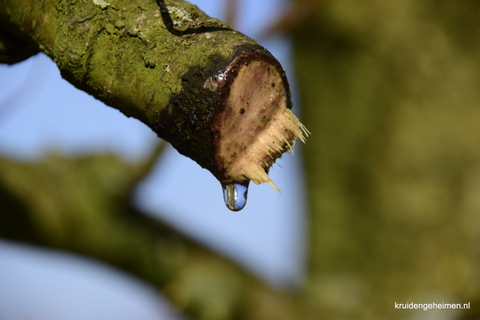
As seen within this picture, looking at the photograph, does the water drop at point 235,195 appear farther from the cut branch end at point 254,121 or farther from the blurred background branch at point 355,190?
the blurred background branch at point 355,190

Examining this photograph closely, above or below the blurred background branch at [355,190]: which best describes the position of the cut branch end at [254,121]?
below

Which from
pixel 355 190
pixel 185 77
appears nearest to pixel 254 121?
pixel 185 77

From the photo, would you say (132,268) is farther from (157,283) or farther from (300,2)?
(300,2)

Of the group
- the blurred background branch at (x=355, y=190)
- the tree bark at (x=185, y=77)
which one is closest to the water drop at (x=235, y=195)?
the tree bark at (x=185, y=77)

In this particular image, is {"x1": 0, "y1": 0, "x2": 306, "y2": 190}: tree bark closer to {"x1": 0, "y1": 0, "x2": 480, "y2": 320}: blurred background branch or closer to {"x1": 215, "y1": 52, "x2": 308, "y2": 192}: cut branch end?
{"x1": 215, "y1": 52, "x2": 308, "y2": 192}: cut branch end

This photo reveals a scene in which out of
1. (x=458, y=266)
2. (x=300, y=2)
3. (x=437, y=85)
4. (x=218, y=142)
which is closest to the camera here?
(x=218, y=142)

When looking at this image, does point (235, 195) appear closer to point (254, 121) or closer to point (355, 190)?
point (254, 121)

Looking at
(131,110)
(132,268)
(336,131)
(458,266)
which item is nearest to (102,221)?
(132,268)
